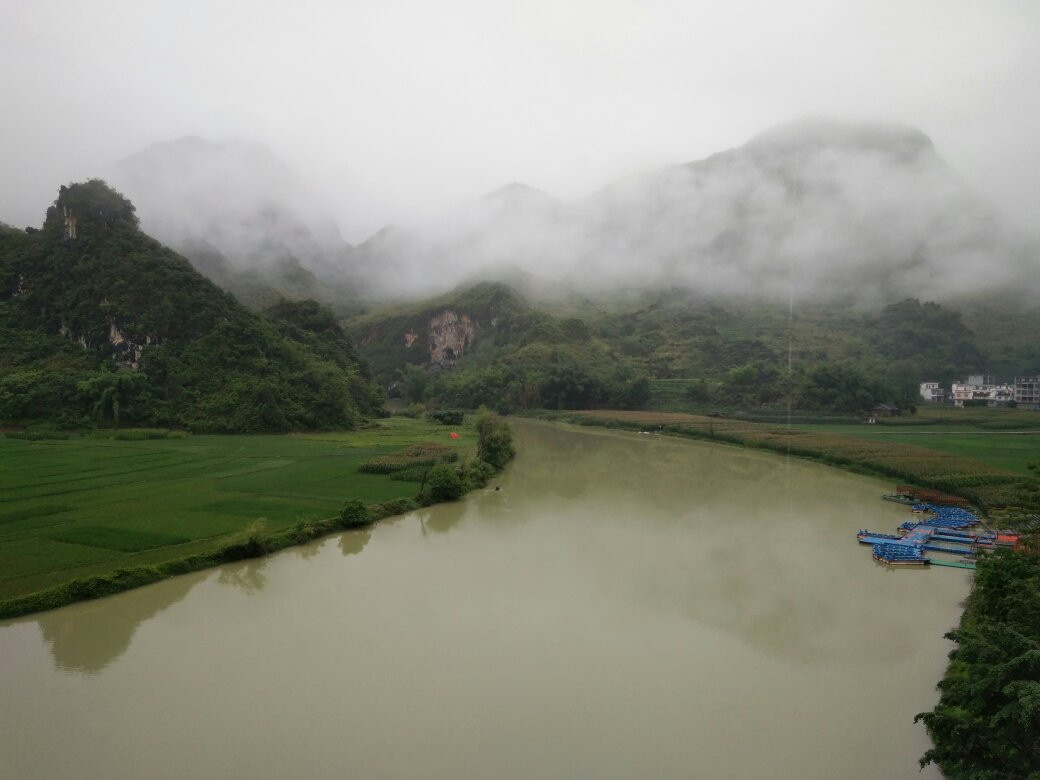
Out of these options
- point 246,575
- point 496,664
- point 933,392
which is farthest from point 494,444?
point 933,392

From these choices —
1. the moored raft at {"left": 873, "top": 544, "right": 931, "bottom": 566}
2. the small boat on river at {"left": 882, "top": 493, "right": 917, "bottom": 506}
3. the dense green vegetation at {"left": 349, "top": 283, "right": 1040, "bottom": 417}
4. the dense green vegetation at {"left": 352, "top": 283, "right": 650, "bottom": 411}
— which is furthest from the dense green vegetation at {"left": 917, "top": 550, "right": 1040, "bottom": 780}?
the dense green vegetation at {"left": 352, "top": 283, "right": 650, "bottom": 411}

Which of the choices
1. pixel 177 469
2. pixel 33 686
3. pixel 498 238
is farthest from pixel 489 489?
pixel 498 238

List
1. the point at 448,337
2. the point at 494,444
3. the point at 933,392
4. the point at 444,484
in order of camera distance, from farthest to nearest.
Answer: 1. the point at 448,337
2. the point at 933,392
3. the point at 494,444
4. the point at 444,484

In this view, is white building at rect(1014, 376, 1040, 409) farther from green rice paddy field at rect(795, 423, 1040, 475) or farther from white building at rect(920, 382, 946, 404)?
green rice paddy field at rect(795, 423, 1040, 475)

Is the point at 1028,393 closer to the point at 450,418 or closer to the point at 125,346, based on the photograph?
the point at 450,418

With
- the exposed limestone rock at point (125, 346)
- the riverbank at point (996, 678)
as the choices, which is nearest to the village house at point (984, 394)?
the riverbank at point (996, 678)

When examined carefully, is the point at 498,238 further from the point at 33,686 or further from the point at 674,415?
the point at 33,686
